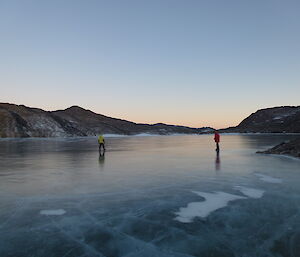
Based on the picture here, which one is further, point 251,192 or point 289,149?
point 289,149

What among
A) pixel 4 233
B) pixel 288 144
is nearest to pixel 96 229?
pixel 4 233

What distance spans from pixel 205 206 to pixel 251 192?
2326 millimetres

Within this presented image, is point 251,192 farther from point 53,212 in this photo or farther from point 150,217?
point 53,212

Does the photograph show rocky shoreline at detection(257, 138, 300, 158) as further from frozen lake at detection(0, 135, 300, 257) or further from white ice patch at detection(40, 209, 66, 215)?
white ice patch at detection(40, 209, 66, 215)

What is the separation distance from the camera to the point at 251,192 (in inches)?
317

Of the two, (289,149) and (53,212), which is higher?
(289,149)

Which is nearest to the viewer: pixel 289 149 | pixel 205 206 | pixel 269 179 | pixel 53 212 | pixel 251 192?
pixel 53 212

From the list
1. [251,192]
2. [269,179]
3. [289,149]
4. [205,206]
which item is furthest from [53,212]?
[289,149]

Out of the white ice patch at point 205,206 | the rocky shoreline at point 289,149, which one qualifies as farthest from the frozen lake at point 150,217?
the rocky shoreline at point 289,149

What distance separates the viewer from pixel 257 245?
437 centimetres

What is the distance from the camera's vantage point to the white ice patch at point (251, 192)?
7691 mm

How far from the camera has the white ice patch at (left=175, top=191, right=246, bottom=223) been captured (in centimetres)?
594

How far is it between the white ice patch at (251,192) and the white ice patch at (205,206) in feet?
1.54

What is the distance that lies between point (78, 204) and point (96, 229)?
6.29 feet
